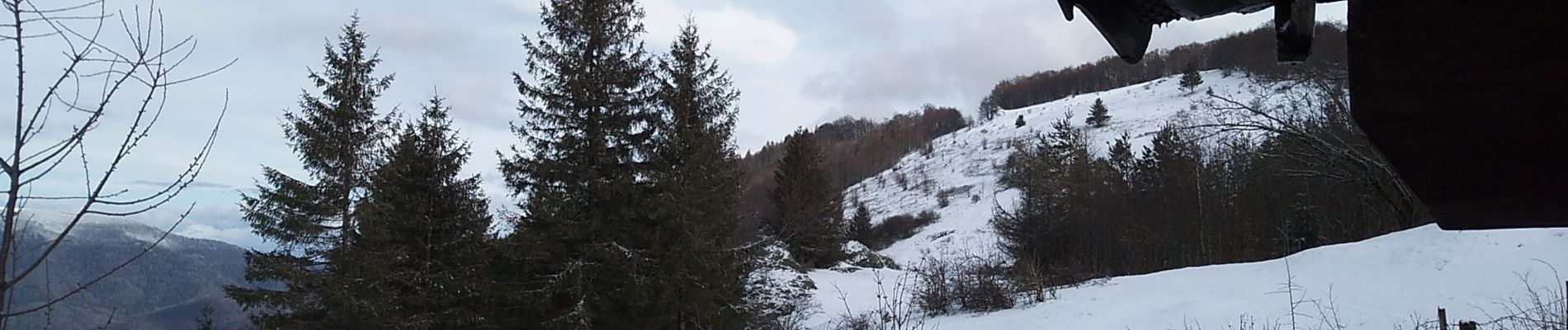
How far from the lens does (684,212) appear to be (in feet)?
38.4

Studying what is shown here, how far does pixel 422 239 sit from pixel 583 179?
9.64 feet

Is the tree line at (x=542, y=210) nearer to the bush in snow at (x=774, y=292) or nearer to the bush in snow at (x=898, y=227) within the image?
the bush in snow at (x=774, y=292)

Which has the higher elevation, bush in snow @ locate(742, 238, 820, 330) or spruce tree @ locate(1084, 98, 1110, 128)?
spruce tree @ locate(1084, 98, 1110, 128)

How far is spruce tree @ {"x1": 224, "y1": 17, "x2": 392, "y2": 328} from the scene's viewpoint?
11.7 metres

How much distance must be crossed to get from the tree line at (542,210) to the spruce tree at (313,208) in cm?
2

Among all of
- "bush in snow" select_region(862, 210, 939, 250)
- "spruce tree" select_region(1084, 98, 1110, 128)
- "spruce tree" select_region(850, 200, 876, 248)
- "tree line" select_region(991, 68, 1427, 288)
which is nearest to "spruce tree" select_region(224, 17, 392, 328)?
"tree line" select_region(991, 68, 1427, 288)

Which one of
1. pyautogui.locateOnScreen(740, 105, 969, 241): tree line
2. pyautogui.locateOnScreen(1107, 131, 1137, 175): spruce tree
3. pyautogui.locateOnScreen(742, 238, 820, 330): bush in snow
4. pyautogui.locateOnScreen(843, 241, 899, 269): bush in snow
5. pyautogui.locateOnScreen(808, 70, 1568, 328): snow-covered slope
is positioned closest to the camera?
pyautogui.locateOnScreen(808, 70, 1568, 328): snow-covered slope

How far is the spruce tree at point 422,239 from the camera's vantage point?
1131cm

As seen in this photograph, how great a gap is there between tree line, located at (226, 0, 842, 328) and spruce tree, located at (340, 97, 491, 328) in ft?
0.09

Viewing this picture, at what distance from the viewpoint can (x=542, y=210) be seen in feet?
38.1

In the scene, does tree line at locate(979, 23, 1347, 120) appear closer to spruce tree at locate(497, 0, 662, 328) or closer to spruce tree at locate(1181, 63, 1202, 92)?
spruce tree at locate(1181, 63, 1202, 92)

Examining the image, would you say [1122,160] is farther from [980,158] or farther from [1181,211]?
[980,158]

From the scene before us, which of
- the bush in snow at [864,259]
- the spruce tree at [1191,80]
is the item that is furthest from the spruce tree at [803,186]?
the spruce tree at [1191,80]

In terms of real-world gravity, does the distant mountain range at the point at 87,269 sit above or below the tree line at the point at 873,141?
below
